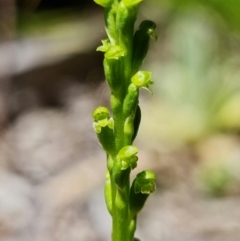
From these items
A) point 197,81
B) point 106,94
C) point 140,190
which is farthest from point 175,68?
point 140,190

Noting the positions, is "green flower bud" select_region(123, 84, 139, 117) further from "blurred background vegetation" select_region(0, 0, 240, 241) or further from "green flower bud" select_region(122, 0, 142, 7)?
"blurred background vegetation" select_region(0, 0, 240, 241)

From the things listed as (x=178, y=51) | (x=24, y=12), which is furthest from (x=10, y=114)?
(x=178, y=51)

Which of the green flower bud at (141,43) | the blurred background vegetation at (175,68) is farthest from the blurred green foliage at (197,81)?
the green flower bud at (141,43)

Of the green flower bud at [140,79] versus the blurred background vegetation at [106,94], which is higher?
the blurred background vegetation at [106,94]

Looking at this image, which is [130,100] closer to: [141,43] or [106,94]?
[141,43]

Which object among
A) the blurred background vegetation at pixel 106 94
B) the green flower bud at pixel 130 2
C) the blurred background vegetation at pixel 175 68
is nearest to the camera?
the green flower bud at pixel 130 2

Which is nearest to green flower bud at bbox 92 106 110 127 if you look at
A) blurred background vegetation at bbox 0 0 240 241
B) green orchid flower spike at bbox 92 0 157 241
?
green orchid flower spike at bbox 92 0 157 241

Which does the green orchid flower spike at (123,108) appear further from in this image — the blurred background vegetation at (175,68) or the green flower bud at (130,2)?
the blurred background vegetation at (175,68)
